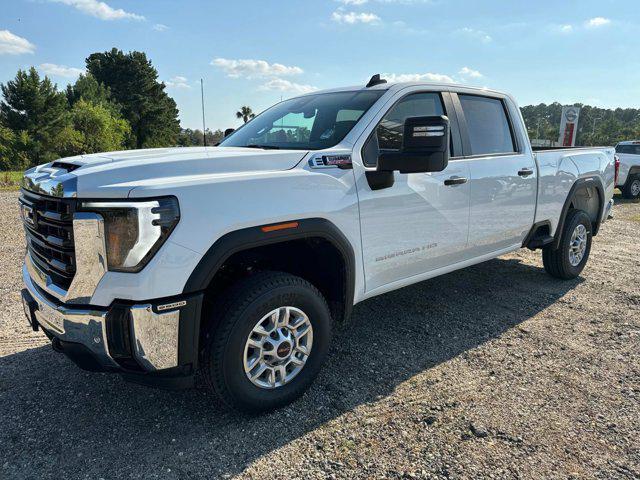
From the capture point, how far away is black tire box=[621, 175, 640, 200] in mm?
15180

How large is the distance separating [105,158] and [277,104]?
1953mm

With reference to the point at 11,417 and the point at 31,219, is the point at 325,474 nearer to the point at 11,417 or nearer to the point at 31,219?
the point at 11,417

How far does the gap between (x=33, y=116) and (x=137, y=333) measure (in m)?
52.2

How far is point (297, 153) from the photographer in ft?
9.59

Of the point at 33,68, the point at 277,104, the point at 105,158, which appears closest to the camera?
the point at 105,158

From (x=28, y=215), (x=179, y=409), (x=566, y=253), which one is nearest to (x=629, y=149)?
(x=566, y=253)

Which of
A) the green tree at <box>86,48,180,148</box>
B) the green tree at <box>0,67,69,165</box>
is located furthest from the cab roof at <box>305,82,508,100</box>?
the green tree at <box>86,48,180,148</box>

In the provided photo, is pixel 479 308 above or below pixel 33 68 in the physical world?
below

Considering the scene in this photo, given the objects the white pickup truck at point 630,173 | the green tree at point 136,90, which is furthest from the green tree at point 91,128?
the white pickup truck at point 630,173

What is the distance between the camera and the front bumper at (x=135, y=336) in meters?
2.26

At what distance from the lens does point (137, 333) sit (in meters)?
2.25

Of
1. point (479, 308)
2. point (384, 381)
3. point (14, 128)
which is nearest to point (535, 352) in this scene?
point (479, 308)

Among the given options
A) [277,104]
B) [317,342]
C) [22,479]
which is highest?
[277,104]

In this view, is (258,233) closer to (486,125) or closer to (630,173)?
(486,125)
